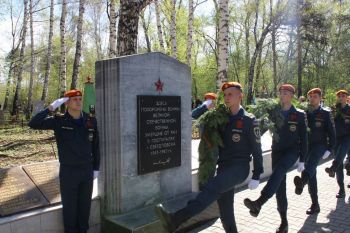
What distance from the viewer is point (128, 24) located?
28.5 feet

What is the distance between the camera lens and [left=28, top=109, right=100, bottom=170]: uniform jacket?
4.54m

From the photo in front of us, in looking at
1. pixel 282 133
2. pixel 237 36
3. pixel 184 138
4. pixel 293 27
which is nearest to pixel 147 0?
pixel 184 138

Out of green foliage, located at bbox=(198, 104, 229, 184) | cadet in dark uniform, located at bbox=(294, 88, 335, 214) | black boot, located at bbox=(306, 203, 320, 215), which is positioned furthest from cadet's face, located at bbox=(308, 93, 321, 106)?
green foliage, located at bbox=(198, 104, 229, 184)

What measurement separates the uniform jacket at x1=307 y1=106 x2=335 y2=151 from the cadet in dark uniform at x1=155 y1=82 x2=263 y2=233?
2283 millimetres

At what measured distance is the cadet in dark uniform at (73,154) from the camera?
4.55 m

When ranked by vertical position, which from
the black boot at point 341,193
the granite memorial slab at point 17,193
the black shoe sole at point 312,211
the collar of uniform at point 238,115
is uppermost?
the collar of uniform at point 238,115

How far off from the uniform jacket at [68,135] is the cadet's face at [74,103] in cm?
11

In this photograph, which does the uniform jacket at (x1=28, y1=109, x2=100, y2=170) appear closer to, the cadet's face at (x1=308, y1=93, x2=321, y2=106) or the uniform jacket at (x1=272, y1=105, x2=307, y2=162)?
the uniform jacket at (x1=272, y1=105, x2=307, y2=162)

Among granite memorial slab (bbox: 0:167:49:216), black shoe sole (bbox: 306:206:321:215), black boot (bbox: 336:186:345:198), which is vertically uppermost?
granite memorial slab (bbox: 0:167:49:216)

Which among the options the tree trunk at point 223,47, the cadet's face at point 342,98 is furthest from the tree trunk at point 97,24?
the cadet's face at point 342,98

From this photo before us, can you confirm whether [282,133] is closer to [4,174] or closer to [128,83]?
[128,83]

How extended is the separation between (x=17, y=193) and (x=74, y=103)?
1.30m

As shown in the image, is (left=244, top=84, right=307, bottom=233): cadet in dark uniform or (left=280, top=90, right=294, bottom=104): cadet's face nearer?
(left=244, top=84, right=307, bottom=233): cadet in dark uniform

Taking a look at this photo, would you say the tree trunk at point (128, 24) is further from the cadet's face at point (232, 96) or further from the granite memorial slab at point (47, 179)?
the cadet's face at point (232, 96)
